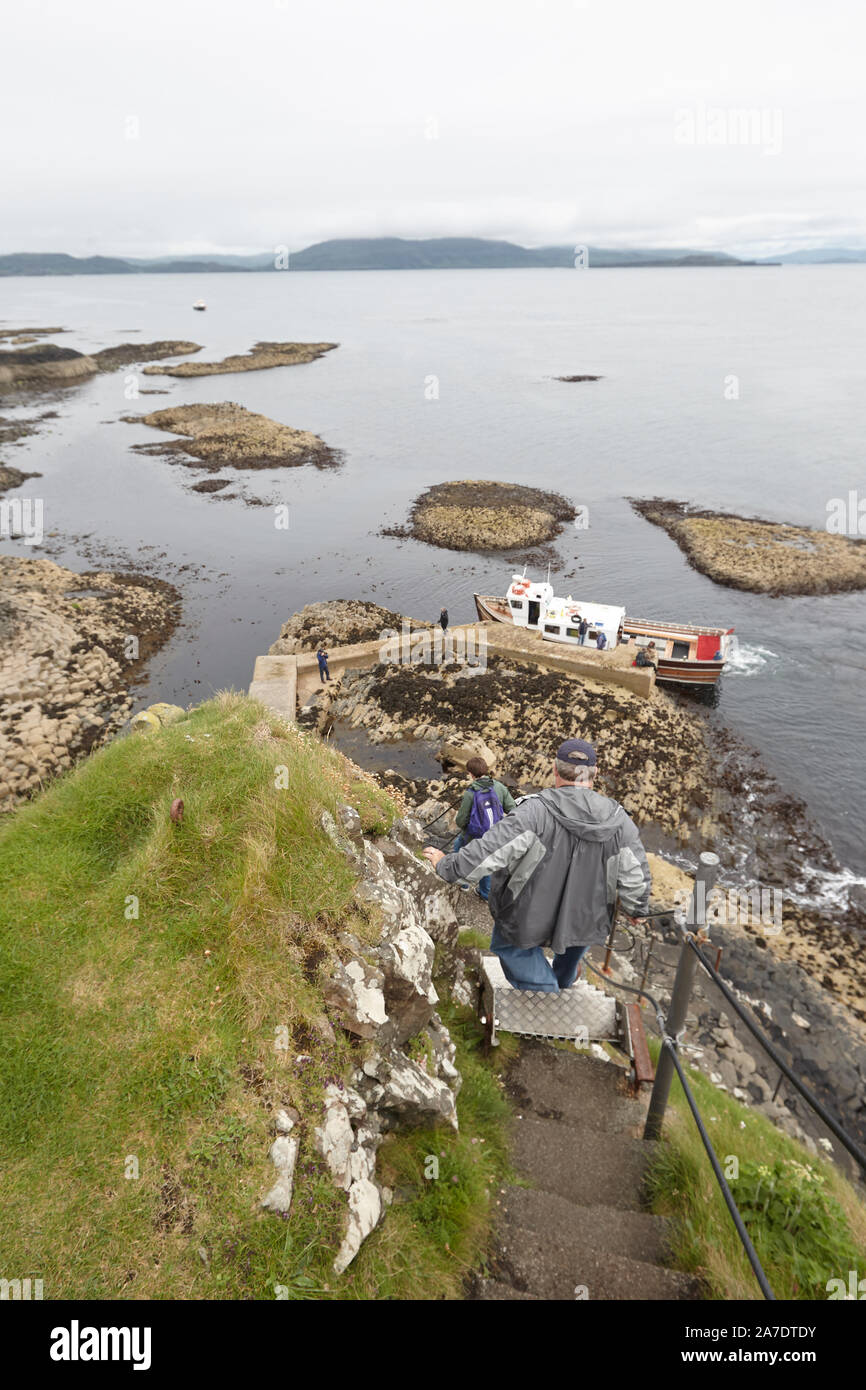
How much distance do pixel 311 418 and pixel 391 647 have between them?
6300 centimetres

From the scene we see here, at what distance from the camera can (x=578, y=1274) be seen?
184 inches

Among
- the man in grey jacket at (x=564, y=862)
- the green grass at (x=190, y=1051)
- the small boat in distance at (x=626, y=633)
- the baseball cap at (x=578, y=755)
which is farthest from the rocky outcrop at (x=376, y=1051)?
the small boat in distance at (x=626, y=633)

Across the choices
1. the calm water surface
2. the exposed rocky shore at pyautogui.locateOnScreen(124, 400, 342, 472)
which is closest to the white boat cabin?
the calm water surface

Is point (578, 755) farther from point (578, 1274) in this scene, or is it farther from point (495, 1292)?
point (495, 1292)

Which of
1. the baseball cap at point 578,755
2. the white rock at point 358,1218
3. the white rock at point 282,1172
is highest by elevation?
the baseball cap at point 578,755

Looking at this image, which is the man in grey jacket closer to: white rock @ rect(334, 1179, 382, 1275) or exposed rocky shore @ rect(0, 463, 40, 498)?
white rock @ rect(334, 1179, 382, 1275)

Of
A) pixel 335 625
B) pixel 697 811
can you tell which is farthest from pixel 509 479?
pixel 697 811

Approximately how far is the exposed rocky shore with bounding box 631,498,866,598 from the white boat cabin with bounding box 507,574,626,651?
16.3 meters

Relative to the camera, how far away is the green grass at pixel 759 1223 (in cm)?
415

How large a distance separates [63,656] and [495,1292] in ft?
103

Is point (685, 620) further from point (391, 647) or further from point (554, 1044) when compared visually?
point (554, 1044)

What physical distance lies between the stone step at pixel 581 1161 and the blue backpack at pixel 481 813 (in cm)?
300

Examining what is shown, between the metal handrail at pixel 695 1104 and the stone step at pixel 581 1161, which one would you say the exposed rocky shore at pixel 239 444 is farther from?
the metal handrail at pixel 695 1104

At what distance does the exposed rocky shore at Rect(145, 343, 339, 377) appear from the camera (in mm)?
107188
